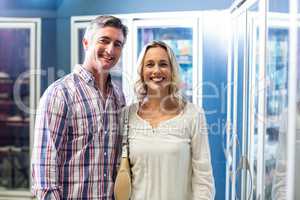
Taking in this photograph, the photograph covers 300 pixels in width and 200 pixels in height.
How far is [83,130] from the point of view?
141 centimetres

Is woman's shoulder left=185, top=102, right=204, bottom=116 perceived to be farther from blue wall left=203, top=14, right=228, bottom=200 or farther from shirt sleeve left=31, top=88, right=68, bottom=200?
blue wall left=203, top=14, right=228, bottom=200

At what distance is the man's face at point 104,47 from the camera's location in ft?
4.85

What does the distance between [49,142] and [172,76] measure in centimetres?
53

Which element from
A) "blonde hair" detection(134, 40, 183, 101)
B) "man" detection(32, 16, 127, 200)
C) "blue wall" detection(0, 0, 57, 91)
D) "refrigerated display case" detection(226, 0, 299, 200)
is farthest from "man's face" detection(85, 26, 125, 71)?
"blue wall" detection(0, 0, 57, 91)

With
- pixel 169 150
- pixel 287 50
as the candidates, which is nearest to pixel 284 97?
pixel 287 50

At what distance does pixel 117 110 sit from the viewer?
1.56 metres

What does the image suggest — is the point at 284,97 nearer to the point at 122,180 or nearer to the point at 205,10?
the point at 122,180

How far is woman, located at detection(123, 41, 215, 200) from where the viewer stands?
1469mm

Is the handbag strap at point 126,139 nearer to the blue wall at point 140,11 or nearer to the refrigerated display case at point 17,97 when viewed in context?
the blue wall at point 140,11

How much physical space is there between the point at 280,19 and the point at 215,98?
1.55 meters

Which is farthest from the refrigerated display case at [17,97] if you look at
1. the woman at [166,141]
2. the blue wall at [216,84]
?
the woman at [166,141]

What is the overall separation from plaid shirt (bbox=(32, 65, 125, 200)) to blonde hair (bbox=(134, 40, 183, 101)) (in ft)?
0.53

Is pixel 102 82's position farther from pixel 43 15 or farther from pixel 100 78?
pixel 43 15

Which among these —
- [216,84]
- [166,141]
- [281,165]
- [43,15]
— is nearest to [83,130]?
[166,141]
